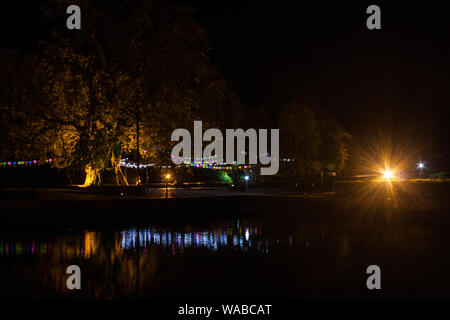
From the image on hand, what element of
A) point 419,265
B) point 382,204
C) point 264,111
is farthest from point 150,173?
point 419,265

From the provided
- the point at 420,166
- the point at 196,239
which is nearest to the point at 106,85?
the point at 196,239

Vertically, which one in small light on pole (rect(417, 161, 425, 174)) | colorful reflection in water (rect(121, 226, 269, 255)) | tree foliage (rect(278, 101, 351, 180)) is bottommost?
colorful reflection in water (rect(121, 226, 269, 255))

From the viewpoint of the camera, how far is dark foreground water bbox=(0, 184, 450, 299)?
7.83 meters

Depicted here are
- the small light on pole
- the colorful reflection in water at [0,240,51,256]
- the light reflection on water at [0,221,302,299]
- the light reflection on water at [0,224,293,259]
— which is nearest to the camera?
the light reflection on water at [0,221,302,299]

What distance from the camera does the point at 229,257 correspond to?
1098 cm

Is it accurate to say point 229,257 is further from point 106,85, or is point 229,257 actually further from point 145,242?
point 106,85

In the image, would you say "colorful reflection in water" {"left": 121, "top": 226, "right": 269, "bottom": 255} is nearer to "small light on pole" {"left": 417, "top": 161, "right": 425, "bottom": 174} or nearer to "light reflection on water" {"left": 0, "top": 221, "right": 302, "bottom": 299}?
"light reflection on water" {"left": 0, "top": 221, "right": 302, "bottom": 299}

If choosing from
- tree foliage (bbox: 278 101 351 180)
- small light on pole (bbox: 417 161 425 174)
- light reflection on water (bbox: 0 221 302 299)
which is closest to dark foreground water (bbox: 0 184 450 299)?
light reflection on water (bbox: 0 221 302 299)

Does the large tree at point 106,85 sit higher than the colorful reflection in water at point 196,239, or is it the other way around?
the large tree at point 106,85

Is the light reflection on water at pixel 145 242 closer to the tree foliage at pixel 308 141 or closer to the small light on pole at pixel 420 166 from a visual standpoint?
the tree foliage at pixel 308 141

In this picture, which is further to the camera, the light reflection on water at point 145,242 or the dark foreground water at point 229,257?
the light reflection on water at point 145,242

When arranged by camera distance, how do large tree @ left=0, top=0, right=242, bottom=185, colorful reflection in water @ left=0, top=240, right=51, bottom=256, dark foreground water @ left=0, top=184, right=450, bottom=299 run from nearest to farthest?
dark foreground water @ left=0, top=184, right=450, bottom=299, colorful reflection in water @ left=0, top=240, right=51, bottom=256, large tree @ left=0, top=0, right=242, bottom=185

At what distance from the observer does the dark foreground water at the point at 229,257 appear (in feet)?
25.7

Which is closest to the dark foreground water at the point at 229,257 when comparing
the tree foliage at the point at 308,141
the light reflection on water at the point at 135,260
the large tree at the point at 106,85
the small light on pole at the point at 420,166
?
the light reflection on water at the point at 135,260
